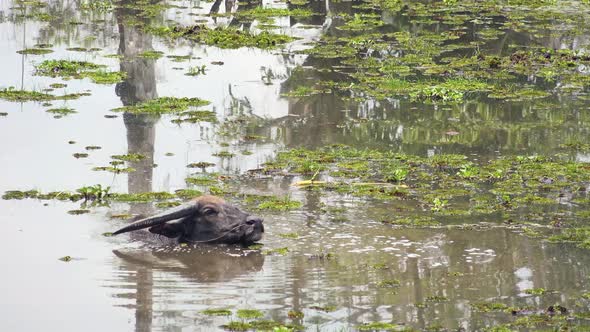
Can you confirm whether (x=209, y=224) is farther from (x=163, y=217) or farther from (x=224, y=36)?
(x=224, y=36)

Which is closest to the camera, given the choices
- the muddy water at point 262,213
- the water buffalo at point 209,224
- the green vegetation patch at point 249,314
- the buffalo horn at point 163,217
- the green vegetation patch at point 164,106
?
the green vegetation patch at point 249,314

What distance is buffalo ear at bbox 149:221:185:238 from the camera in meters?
9.81

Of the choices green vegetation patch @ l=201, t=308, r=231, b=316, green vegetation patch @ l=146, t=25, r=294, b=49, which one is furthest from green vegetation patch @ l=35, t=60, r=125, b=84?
green vegetation patch @ l=201, t=308, r=231, b=316

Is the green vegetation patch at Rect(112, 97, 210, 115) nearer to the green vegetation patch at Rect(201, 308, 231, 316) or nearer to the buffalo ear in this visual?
the buffalo ear

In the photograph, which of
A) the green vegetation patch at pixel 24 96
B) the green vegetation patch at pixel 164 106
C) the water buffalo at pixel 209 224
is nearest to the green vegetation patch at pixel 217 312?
the water buffalo at pixel 209 224

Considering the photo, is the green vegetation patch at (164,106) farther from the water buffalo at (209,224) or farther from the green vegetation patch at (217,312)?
the green vegetation patch at (217,312)

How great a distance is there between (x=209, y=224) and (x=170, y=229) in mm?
343

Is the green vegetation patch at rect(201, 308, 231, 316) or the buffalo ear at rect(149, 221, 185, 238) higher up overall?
the buffalo ear at rect(149, 221, 185, 238)

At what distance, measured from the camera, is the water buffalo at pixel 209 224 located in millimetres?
9594

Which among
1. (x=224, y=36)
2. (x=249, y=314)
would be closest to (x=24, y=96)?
(x=224, y=36)

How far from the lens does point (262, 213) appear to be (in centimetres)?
1049

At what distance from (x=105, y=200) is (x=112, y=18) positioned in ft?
31.3

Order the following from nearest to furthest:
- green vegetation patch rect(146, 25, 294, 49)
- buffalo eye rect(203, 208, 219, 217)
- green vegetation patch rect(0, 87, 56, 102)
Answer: buffalo eye rect(203, 208, 219, 217) → green vegetation patch rect(0, 87, 56, 102) → green vegetation patch rect(146, 25, 294, 49)

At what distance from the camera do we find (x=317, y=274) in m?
8.86
